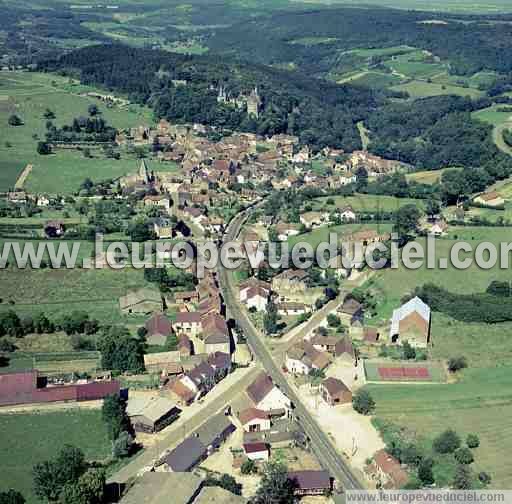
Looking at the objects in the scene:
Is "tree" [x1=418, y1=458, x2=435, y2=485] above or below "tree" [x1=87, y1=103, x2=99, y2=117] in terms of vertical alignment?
below

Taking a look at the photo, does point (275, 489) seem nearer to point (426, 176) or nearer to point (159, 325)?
point (159, 325)

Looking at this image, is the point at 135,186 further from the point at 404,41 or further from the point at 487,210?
the point at 404,41

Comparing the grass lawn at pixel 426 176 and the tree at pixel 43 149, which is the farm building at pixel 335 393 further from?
the tree at pixel 43 149

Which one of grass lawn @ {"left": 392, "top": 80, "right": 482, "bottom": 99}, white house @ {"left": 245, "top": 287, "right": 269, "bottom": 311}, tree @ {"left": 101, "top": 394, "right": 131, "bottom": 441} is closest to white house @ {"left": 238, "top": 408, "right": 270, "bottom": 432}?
tree @ {"left": 101, "top": 394, "right": 131, "bottom": 441}

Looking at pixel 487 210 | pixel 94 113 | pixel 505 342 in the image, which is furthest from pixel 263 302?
pixel 94 113

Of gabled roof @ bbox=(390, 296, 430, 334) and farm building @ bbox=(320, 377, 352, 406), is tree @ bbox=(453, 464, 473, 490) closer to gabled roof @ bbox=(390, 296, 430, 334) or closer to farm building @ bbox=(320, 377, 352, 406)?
farm building @ bbox=(320, 377, 352, 406)

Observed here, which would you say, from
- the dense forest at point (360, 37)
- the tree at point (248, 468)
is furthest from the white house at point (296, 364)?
the dense forest at point (360, 37)

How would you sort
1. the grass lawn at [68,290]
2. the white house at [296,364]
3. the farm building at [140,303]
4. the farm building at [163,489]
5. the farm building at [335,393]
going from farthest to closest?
the farm building at [140,303], the grass lawn at [68,290], the white house at [296,364], the farm building at [335,393], the farm building at [163,489]

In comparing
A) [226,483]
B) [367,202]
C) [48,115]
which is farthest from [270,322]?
[48,115]
